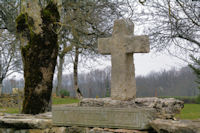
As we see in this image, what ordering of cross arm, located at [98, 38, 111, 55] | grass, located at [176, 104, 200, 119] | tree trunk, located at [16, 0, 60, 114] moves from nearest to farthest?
1. cross arm, located at [98, 38, 111, 55]
2. tree trunk, located at [16, 0, 60, 114]
3. grass, located at [176, 104, 200, 119]

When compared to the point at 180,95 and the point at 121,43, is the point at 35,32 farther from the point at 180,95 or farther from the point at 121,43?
the point at 180,95

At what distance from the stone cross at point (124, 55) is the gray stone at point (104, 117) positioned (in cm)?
69

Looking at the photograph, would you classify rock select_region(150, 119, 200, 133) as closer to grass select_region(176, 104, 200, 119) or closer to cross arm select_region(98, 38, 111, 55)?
cross arm select_region(98, 38, 111, 55)

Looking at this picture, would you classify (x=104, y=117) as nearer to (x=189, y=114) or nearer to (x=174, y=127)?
(x=174, y=127)

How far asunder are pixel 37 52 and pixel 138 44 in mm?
2785

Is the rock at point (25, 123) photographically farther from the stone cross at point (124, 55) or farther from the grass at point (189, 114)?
the grass at point (189, 114)

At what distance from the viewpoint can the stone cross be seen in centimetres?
431

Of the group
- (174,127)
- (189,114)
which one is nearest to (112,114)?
(174,127)

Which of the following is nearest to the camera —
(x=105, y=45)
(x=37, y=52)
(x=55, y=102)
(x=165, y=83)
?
(x=105, y=45)

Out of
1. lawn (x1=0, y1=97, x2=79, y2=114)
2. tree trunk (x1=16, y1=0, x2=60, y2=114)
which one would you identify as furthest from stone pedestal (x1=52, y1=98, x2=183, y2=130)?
lawn (x1=0, y1=97, x2=79, y2=114)

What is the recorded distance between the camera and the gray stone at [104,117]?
3.47 meters

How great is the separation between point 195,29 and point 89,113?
9.58 m

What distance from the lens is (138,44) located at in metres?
4.31

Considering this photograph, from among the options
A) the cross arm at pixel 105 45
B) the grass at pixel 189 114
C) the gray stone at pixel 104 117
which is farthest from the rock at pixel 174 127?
the grass at pixel 189 114
